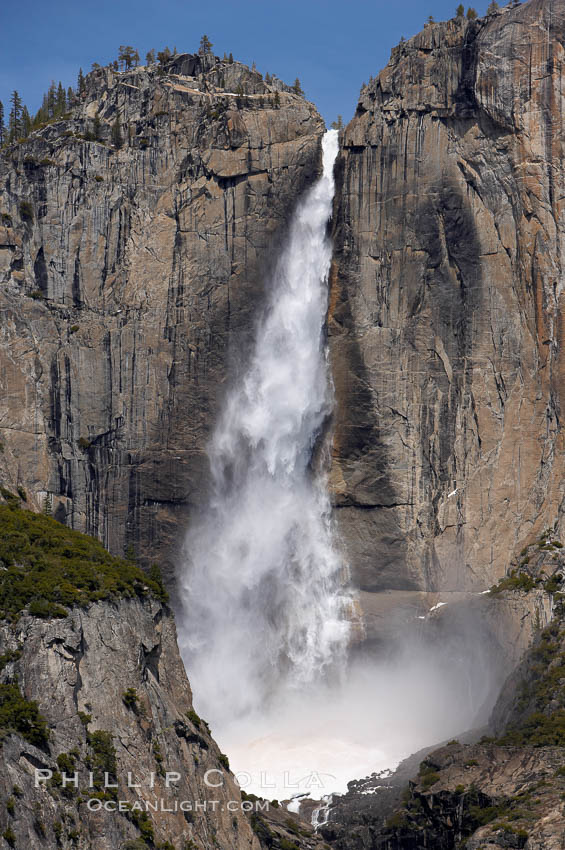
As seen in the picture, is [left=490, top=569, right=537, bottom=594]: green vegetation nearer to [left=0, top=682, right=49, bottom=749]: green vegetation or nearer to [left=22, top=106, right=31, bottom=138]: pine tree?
[left=0, top=682, right=49, bottom=749]: green vegetation

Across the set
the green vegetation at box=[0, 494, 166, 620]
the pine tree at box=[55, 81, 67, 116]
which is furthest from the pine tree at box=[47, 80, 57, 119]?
the green vegetation at box=[0, 494, 166, 620]

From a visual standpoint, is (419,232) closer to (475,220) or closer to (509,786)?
(475,220)

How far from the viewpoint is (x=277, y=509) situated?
12900 centimetres

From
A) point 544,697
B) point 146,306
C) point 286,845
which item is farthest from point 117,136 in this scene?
point 286,845

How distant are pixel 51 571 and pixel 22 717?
12894mm

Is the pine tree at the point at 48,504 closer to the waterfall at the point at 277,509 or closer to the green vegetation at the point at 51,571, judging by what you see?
the waterfall at the point at 277,509

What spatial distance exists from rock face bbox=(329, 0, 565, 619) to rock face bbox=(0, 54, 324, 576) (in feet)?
27.7

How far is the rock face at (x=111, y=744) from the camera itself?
73312 mm

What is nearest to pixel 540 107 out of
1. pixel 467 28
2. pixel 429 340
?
pixel 467 28

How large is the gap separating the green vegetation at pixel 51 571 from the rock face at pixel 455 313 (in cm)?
3053

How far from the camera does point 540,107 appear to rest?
11988cm

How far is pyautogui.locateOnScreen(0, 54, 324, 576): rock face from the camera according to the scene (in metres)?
126

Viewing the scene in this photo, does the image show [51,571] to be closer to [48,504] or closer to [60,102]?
[48,504]

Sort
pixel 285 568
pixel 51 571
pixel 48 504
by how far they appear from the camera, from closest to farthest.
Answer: pixel 51 571 → pixel 48 504 → pixel 285 568
